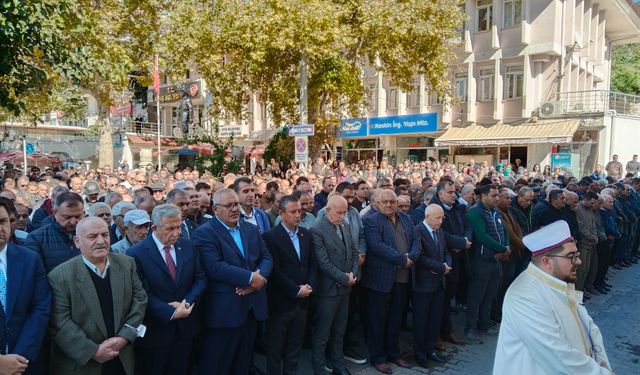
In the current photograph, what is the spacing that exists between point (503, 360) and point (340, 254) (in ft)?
8.36

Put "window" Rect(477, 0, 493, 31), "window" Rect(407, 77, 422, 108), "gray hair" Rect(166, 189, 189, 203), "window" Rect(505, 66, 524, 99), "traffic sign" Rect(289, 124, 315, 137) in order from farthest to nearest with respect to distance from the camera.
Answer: "window" Rect(407, 77, 422, 108)
"window" Rect(477, 0, 493, 31)
"window" Rect(505, 66, 524, 99)
"traffic sign" Rect(289, 124, 315, 137)
"gray hair" Rect(166, 189, 189, 203)

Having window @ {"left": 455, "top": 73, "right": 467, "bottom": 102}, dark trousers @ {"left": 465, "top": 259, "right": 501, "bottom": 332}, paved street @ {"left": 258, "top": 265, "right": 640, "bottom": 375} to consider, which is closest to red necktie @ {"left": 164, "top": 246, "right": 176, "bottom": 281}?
paved street @ {"left": 258, "top": 265, "right": 640, "bottom": 375}

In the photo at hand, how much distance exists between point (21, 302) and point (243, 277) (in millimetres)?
1647

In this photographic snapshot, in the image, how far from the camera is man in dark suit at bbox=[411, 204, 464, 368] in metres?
5.50

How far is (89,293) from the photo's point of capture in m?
3.44

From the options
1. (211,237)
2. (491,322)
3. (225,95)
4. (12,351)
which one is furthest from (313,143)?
(12,351)

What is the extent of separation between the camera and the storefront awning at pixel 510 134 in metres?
20.5

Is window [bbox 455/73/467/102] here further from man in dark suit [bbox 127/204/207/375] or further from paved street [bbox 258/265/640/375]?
man in dark suit [bbox 127/204/207/375]

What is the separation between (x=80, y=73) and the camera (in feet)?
25.0

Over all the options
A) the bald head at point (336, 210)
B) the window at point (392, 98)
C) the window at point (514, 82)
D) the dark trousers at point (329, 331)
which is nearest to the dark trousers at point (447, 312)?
the dark trousers at point (329, 331)

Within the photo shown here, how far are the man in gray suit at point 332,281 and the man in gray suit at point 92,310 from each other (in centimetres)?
203

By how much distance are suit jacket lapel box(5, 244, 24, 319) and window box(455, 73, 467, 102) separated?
78.6 ft

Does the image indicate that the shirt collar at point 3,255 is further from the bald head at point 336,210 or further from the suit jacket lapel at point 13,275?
the bald head at point 336,210

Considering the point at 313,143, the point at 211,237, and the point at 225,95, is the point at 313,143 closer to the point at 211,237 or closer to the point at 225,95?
the point at 225,95
